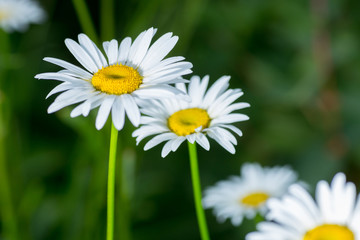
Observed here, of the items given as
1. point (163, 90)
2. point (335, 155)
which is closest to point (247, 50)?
point (335, 155)

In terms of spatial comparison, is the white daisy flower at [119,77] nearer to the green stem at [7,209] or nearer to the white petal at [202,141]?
the white petal at [202,141]

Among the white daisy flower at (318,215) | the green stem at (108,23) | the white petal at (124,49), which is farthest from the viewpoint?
the green stem at (108,23)

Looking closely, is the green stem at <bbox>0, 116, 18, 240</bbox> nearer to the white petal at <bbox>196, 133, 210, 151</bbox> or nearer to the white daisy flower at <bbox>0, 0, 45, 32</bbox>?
the white daisy flower at <bbox>0, 0, 45, 32</bbox>

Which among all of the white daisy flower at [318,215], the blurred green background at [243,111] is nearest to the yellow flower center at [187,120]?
the white daisy flower at [318,215]

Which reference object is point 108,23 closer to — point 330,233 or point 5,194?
point 5,194

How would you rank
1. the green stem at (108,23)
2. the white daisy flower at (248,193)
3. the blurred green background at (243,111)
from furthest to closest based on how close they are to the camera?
the blurred green background at (243,111) → the green stem at (108,23) → the white daisy flower at (248,193)

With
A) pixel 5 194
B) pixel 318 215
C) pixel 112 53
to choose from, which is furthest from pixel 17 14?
pixel 318 215

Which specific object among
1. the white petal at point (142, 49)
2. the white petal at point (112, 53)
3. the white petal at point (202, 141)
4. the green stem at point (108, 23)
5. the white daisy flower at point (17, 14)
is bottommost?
the white petal at point (202, 141)

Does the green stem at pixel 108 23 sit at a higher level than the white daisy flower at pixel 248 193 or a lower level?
higher
